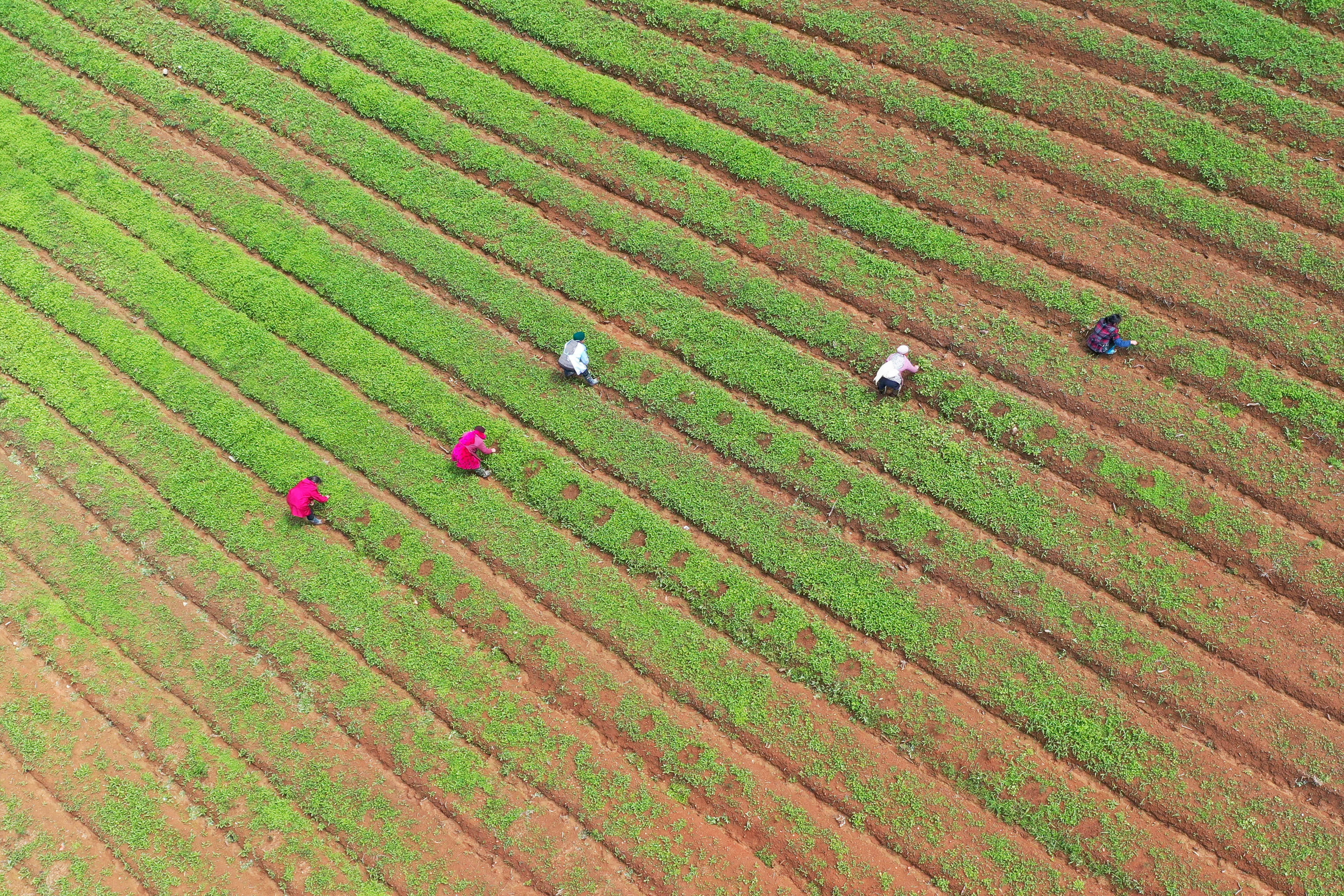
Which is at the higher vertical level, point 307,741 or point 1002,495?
point 1002,495

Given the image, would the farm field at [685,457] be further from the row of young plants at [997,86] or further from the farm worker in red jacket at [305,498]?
the farm worker in red jacket at [305,498]

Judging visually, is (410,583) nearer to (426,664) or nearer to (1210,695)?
(426,664)

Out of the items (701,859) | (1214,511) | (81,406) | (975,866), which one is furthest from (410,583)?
(1214,511)

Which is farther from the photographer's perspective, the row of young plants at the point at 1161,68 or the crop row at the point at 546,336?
the row of young plants at the point at 1161,68

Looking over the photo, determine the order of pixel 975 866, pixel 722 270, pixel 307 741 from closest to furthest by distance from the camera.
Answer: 1. pixel 975 866
2. pixel 307 741
3. pixel 722 270

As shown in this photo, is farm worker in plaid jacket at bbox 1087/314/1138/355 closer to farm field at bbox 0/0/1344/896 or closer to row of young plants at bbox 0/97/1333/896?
farm field at bbox 0/0/1344/896

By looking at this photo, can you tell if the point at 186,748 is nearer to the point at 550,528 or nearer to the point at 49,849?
the point at 49,849

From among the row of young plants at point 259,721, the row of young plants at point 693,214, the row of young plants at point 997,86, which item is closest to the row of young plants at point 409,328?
the row of young plants at point 693,214
